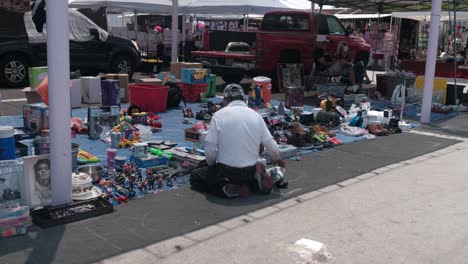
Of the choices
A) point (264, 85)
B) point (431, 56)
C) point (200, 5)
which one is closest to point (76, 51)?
point (264, 85)

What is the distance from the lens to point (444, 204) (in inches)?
222

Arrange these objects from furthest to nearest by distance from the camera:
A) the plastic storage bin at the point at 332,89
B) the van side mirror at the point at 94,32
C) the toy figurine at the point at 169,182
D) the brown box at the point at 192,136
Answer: the van side mirror at the point at 94,32 → the plastic storage bin at the point at 332,89 → the brown box at the point at 192,136 → the toy figurine at the point at 169,182

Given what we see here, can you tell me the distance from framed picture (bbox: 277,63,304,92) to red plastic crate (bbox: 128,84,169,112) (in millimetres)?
4434

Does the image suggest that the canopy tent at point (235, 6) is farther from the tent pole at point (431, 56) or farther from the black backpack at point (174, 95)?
the tent pole at point (431, 56)

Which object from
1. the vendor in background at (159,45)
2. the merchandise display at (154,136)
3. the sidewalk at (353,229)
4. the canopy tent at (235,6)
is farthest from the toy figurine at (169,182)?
the vendor in background at (159,45)

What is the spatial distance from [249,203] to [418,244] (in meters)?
1.75

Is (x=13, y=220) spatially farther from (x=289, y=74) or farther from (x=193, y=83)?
(x=289, y=74)

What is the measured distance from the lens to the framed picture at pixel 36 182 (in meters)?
4.75

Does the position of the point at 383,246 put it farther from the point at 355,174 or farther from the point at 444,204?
the point at 355,174

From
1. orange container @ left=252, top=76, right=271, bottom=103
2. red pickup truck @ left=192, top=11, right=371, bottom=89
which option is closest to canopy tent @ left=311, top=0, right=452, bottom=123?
red pickup truck @ left=192, top=11, right=371, bottom=89

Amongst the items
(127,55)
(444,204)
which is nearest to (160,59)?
(127,55)

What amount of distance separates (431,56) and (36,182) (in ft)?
27.4

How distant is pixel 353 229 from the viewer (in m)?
4.83

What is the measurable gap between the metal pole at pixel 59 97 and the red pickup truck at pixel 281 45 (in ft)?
32.0
